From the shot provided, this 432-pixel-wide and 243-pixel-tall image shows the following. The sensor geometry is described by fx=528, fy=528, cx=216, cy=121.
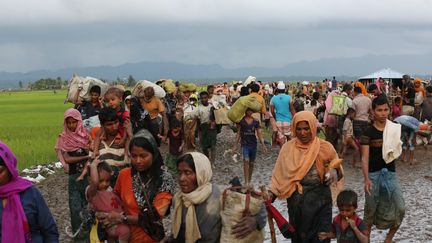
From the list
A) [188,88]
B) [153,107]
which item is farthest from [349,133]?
[153,107]

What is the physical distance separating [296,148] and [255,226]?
48.3 inches

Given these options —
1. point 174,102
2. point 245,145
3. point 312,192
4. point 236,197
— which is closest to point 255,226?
point 236,197

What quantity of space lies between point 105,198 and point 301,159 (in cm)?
168

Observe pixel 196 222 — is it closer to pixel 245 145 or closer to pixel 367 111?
pixel 245 145

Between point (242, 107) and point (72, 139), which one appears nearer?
point (72, 139)

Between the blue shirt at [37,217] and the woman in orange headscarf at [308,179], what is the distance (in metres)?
2.11

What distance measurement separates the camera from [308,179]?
4566mm

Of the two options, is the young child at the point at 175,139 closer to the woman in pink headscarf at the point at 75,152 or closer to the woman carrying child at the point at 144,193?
the woman in pink headscarf at the point at 75,152

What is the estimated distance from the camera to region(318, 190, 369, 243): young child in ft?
14.4

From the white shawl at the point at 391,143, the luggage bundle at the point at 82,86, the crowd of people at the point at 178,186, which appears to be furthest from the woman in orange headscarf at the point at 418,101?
the white shawl at the point at 391,143

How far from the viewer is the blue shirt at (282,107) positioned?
36.7 feet

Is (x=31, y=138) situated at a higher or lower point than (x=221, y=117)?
lower

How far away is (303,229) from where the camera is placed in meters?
4.62

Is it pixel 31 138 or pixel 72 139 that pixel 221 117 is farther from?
pixel 31 138
